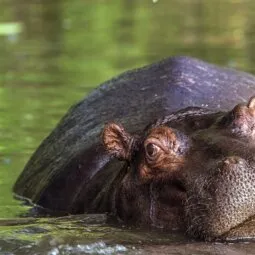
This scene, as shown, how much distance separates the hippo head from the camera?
5.23m

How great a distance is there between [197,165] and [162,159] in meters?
0.28

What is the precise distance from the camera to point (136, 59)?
14.9m

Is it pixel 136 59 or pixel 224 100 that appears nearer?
pixel 224 100

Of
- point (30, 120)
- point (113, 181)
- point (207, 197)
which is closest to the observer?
point (207, 197)

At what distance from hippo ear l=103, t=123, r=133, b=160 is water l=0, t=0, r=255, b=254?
41 cm

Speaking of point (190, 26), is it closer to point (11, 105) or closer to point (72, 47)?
point (72, 47)

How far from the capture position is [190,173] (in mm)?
5496

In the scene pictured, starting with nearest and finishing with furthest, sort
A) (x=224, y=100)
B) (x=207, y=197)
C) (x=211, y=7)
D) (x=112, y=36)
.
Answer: (x=207, y=197) → (x=224, y=100) → (x=112, y=36) → (x=211, y=7)

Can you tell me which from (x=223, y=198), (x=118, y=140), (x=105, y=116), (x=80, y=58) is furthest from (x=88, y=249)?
(x=80, y=58)

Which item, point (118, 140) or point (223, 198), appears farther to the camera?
point (118, 140)

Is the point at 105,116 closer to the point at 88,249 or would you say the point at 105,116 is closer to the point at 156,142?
the point at 156,142

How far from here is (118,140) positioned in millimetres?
6082

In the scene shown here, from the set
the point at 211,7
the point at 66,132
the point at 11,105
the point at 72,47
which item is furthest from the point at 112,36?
the point at 66,132

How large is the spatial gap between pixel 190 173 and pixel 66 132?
3.11 m
